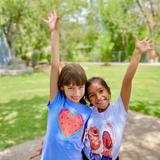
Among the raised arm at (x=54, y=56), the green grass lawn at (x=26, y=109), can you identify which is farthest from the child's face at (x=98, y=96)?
the green grass lawn at (x=26, y=109)

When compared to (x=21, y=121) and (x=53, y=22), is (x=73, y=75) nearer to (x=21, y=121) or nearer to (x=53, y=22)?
(x=53, y=22)

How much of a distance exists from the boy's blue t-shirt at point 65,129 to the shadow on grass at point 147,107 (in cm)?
504

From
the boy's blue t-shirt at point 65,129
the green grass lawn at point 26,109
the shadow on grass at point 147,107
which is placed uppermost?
the boy's blue t-shirt at point 65,129

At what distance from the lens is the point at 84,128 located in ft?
6.92

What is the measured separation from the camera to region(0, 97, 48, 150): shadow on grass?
553 centimetres

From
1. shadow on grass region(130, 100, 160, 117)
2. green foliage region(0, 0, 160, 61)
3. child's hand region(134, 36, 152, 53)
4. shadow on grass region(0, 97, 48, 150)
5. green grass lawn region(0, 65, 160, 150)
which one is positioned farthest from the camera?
green foliage region(0, 0, 160, 61)

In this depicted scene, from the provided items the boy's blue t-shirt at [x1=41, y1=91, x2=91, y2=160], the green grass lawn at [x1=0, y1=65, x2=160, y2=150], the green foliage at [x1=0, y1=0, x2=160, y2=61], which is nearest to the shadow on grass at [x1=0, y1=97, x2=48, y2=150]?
the green grass lawn at [x1=0, y1=65, x2=160, y2=150]

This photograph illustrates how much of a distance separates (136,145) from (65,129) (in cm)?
304

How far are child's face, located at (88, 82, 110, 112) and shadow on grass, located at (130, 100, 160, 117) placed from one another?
193 inches

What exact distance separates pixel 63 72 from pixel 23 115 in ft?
17.7

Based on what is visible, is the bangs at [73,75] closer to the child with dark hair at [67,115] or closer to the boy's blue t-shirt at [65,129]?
the child with dark hair at [67,115]

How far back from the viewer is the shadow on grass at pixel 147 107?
7.14 m

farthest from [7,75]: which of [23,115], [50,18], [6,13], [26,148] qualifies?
[50,18]

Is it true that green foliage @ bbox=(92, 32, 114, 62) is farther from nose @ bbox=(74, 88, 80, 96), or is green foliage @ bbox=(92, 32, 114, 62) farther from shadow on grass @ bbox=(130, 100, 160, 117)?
nose @ bbox=(74, 88, 80, 96)
